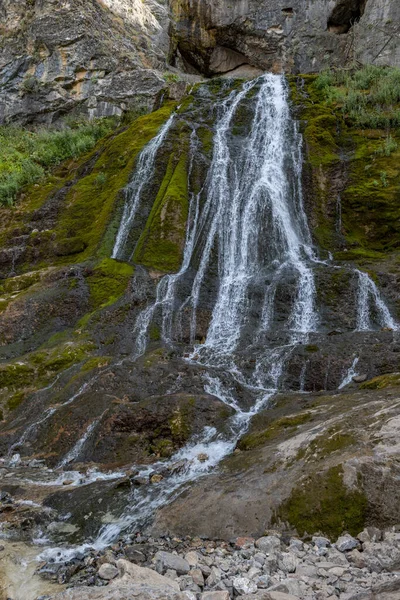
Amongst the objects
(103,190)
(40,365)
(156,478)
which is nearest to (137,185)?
(103,190)

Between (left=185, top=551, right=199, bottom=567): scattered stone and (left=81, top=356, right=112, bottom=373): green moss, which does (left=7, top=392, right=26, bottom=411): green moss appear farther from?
(left=185, top=551, right=199, bottom=567): scattered stone

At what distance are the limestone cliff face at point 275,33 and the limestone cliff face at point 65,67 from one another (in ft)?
13.7

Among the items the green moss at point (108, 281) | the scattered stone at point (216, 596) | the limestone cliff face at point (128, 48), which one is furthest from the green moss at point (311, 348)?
the limestone cliff face at point (128, 48)

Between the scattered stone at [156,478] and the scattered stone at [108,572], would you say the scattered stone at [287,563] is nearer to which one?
the scattered stone at [108,572]

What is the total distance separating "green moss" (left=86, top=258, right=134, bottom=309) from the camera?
14.8 metres

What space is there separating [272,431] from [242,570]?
344 cm

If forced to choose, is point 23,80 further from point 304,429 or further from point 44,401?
point 304,429

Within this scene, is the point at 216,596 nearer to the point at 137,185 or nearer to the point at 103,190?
the point at 137,185

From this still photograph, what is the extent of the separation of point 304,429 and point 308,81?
2483 cm

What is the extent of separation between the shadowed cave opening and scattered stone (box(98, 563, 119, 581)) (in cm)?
3481

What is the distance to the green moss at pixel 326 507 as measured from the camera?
15.7ft

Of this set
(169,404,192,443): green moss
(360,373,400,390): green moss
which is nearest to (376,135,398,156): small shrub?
(360,373,400,390): green moss

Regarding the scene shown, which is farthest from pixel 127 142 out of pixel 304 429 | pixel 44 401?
pixel 304 429

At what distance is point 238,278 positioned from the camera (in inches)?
623
